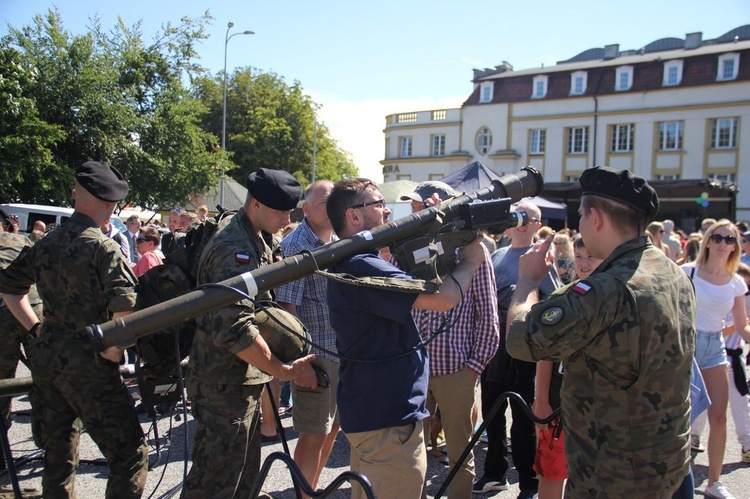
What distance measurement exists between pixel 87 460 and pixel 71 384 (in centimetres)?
207

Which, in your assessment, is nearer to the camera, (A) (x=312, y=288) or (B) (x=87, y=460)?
(A) (x=312, y=288)

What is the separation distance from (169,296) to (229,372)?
553 millimetres

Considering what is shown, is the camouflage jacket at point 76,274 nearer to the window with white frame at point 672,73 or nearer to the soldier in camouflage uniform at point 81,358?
the soldier in camouflage uniform at point 81,358

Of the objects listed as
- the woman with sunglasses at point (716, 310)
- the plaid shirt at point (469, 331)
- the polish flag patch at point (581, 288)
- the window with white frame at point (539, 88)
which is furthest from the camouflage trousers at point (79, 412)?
the window with white frame at point (539, 88)

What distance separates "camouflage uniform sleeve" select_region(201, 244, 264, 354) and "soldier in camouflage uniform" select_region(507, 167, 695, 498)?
123cm

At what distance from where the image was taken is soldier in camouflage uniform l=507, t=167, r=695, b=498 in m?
2.26

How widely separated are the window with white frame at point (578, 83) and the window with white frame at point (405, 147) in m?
15.1

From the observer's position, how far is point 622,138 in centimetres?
4512

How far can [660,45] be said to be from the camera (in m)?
54.0

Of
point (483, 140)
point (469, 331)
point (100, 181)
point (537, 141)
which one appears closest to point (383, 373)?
point (469, 331)

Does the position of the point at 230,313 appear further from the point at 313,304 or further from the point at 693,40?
the point at 693,40

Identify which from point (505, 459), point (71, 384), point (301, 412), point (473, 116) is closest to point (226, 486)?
point (301, 412)

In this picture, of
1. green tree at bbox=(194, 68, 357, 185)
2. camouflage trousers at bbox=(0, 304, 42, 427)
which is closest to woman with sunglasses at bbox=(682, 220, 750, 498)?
camouflage trousers at bbox=(0, 304, 42, 427)

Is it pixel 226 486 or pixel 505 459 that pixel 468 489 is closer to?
pixel 505 459
